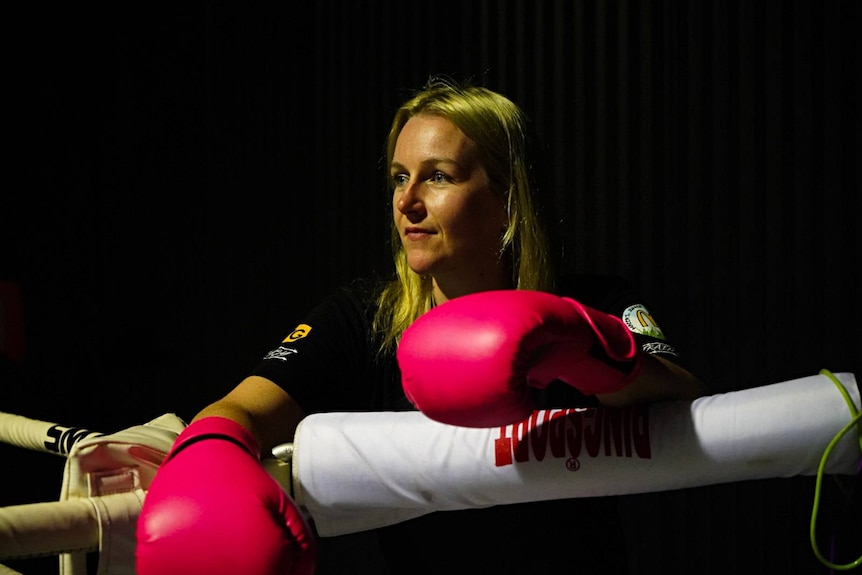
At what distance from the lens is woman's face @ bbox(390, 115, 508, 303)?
110 cm

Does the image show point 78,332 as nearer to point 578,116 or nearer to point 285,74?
point 285,74

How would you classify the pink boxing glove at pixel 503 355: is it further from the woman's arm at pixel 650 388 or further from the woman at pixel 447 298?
the woman at pixel 447 298

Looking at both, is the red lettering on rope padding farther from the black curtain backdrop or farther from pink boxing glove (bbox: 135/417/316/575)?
the black curtain backdrop

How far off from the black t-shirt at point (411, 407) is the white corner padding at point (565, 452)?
23 cm

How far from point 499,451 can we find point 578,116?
3.74 feet

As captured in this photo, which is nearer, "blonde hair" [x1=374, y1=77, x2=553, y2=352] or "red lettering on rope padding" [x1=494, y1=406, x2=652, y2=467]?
"red lettering on rope padding" [x1=494, y1=406, x2=652, y2=467]

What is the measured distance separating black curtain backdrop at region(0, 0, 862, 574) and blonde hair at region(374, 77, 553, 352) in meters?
0.15

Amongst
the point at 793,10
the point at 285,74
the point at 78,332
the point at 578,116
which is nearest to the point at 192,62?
the point at 285,74

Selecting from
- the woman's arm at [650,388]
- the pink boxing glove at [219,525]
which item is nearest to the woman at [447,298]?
the woman's arm at [650,388]

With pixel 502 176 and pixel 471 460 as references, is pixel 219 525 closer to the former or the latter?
pixel 471 460

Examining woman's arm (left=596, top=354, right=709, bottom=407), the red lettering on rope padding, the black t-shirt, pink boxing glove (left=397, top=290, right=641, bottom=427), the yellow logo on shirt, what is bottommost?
the black t-shirt

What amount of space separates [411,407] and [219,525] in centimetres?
51

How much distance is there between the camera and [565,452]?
2.55ft

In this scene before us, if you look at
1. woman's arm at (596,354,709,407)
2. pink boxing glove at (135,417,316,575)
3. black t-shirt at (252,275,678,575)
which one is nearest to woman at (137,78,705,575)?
black t-shirt at (252,275,678,575)
